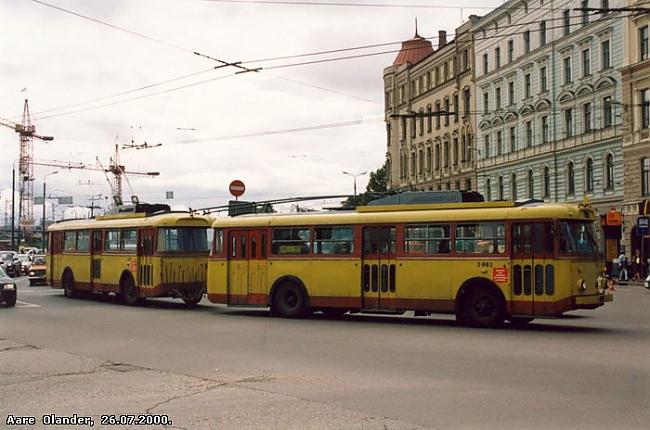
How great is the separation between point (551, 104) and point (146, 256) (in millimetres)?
37011

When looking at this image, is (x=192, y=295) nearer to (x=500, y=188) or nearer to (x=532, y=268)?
(x=532, y=268)

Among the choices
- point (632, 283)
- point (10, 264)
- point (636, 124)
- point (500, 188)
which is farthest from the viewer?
point (500, 188)

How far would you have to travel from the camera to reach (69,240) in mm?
29609

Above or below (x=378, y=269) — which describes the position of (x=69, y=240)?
above

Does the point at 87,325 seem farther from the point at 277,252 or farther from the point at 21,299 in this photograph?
the point at 21,299

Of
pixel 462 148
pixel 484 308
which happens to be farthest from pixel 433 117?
pixel 484 308

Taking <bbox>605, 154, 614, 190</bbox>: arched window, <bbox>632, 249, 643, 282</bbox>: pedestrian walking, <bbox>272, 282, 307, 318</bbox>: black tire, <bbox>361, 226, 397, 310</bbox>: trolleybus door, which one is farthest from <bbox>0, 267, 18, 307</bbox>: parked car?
<bbox>605, 154, 614, 190</bbox>: arched window

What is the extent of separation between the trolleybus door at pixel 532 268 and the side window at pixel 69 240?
697 inches

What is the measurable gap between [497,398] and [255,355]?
4.93 meters

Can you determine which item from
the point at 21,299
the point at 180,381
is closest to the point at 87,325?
the point at 180,381

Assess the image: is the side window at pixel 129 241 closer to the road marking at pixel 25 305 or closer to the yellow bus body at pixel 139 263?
the yellow bus body at pixel 139 263

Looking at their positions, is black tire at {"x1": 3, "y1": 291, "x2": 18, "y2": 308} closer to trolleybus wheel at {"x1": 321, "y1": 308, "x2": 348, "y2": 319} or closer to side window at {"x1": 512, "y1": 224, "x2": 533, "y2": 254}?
trolleybus wheel at {"x1": 321, "y1": 308, "x2": 348, "y2": 319}

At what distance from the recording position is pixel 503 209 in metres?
17.0

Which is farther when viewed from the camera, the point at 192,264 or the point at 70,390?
the point at 192,264
